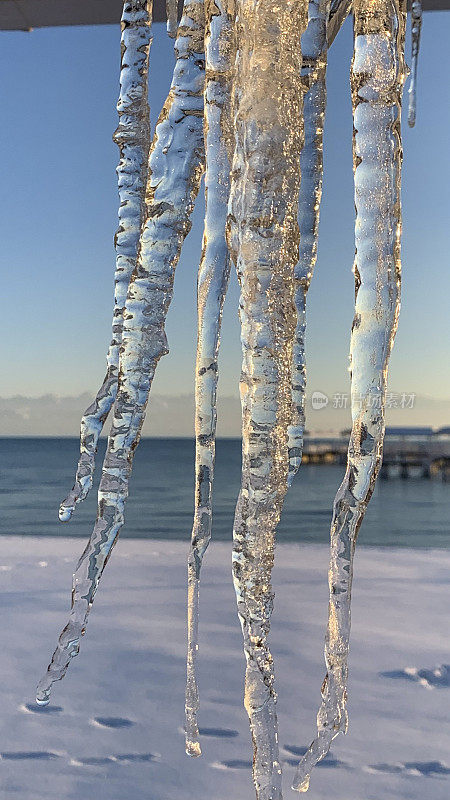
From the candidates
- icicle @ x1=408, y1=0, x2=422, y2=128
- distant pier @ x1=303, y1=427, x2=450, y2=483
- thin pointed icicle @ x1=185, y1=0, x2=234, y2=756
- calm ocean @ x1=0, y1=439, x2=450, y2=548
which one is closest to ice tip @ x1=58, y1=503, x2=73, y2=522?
thin pointed icicle @ x1=185, y1=0, x2=234, y2=756

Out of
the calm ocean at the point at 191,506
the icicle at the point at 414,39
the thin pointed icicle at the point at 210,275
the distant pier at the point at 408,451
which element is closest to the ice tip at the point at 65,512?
the thin pointed icicle at the point at 210,275

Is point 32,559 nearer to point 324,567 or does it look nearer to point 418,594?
point 324,567

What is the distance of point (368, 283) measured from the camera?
60 centimetres

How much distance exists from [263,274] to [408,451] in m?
9.88

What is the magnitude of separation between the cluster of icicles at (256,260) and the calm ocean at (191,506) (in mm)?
5658

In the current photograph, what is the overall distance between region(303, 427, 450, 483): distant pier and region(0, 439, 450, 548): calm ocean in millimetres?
212

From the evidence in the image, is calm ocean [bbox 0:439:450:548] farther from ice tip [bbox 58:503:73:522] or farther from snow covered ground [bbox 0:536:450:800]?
ice tip [bbox 58:503:73:522]

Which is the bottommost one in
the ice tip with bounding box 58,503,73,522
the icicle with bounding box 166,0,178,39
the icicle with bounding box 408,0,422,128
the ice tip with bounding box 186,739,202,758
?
the ice tip with bounding box 186,739,202,758

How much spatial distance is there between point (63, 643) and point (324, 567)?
6.40ft

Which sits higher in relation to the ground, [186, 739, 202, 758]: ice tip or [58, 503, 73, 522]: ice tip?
[58, 503, 73, 522]: ice tip

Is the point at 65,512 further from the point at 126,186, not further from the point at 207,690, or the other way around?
the point at 207,690

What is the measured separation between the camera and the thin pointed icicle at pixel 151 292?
73 centimetres

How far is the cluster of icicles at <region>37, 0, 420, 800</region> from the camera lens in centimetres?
54

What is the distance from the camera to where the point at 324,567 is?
2588 millimetres
